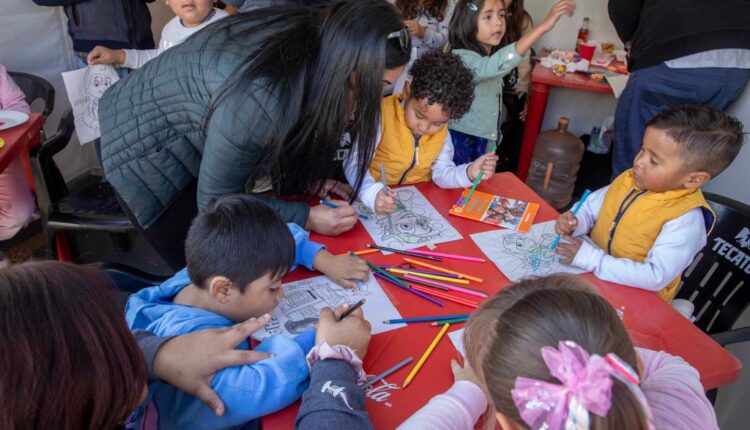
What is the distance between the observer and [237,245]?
1011 mm

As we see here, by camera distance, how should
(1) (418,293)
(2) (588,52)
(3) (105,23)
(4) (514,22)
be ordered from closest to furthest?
(1) (418,293) → (3) (105,23) → (4) (514,22) → (2) (588,52)

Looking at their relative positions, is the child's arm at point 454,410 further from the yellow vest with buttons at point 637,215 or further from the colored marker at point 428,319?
the yellow vest with buttons at point 637,215

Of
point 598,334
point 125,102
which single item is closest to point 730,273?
point 598,334

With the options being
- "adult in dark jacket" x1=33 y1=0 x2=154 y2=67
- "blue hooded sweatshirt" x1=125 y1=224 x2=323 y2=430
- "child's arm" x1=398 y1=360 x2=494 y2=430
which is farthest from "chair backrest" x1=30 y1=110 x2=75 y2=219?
"child's arm" x1=398 y1=360 x2=494 y2=430

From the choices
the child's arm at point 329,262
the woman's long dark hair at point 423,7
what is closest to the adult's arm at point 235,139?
the child's arm at point 329,262

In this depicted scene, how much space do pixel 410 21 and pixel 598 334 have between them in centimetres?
251

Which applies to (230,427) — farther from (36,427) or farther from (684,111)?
(684,111)

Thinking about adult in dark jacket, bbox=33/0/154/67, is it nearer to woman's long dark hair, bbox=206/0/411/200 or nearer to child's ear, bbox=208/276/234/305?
woman's long dark hair, bbox=206/0/411/200

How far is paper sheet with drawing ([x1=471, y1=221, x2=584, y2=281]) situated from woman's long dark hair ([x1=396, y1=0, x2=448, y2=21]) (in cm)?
188

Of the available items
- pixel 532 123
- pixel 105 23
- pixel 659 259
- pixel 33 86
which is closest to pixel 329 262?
pixel 659 259

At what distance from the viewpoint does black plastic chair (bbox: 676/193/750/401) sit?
1.46 m

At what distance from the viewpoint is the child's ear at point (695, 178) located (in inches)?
52.7

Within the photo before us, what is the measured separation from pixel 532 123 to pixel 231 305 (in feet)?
8.56

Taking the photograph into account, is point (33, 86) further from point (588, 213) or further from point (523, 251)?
point (588, 213)
